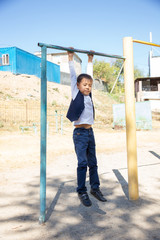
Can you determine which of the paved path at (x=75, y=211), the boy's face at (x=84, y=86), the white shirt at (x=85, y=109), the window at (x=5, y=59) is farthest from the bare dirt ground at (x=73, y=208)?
the window at (x=5, y=59)

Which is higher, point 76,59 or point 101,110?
point 76,59

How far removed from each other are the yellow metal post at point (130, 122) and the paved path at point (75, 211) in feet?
0.66

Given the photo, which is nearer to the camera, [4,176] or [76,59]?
[4,176]

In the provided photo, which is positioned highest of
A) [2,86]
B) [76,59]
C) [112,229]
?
[76,59]

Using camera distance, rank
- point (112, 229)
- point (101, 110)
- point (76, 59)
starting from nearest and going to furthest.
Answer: point (112, 229), point (101, 110), point (76, 59)

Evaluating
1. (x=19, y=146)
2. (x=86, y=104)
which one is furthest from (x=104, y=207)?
(x=19, y=146)

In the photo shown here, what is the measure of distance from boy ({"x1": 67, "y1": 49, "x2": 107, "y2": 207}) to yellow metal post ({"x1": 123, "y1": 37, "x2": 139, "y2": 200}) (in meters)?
0.41

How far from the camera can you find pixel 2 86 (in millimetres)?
18969

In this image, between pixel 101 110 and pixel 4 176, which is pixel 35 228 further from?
pixel 101 110

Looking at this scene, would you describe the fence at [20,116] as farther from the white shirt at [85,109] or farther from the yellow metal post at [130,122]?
the white shirt at [85,109]

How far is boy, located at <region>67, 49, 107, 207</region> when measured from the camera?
2.32 meters

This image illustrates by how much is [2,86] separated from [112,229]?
1867 centimetres

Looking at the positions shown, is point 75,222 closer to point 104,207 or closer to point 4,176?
point 104,207

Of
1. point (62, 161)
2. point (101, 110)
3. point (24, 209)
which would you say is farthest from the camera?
point (101, 110)
